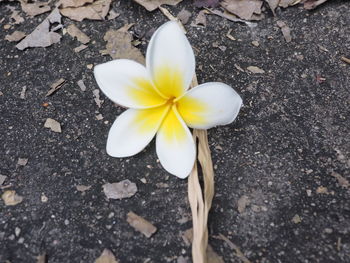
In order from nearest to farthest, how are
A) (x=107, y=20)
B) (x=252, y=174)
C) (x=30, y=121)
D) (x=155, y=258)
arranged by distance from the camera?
(x=155, y=258)
(x=252, y=174)
(x=30, y=121)
(x=107, y=20)

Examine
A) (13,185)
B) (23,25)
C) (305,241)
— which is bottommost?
(305,241)

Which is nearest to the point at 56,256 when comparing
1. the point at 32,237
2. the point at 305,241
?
the point at 32,237

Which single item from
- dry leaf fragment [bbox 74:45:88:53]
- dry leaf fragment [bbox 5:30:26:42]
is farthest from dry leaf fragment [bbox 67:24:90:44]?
dry leaf fragment [bbox 5:30:26:42]

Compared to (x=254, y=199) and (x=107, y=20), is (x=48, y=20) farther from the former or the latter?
(x=254, y=199)

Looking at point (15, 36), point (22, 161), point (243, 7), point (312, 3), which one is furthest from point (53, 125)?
point (312, 3)

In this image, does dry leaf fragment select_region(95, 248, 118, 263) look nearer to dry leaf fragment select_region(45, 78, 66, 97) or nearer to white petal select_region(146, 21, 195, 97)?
white petal select_region(146, 21, 195, 97)
